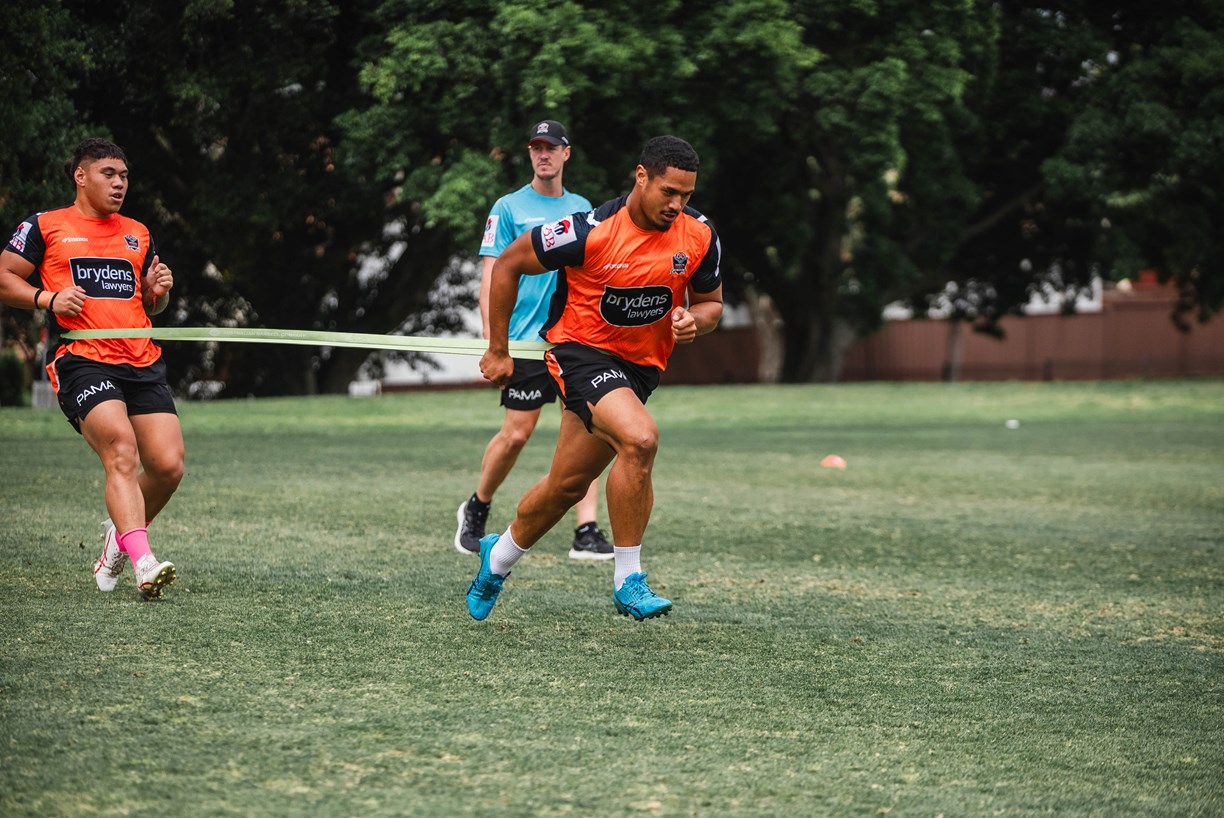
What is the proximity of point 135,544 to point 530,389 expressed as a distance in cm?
252

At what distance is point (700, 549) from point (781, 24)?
686 inches

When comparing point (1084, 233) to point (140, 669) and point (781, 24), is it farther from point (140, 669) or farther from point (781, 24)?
point (140, 669)

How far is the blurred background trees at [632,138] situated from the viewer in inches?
923

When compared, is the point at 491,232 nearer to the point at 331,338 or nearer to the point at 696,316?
the point at 331,338

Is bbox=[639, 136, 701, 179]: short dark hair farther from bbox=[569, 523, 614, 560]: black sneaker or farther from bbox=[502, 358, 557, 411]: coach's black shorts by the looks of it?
bbox=[569, 523, 614, 560]: black sneaker

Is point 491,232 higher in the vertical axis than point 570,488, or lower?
higher

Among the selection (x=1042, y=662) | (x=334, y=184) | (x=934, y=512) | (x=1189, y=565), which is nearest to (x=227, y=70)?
(x=334, y=184)

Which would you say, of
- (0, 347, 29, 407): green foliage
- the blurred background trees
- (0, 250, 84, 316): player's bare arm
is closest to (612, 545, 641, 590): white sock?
(0, 250, 84, 316): player's bare arm

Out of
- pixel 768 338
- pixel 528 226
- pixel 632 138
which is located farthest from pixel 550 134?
pixel 768 338

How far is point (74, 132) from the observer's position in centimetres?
2159

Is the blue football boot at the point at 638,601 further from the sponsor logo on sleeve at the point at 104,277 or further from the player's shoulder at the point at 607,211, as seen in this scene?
the sponsor logo on sleeve at the point at 104,277

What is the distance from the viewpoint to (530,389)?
8.02 metres

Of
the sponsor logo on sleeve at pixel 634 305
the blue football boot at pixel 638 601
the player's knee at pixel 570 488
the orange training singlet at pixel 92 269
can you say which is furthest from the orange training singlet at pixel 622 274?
the orange training singlet at pixel 92 269

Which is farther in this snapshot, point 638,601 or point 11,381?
point 11,381
